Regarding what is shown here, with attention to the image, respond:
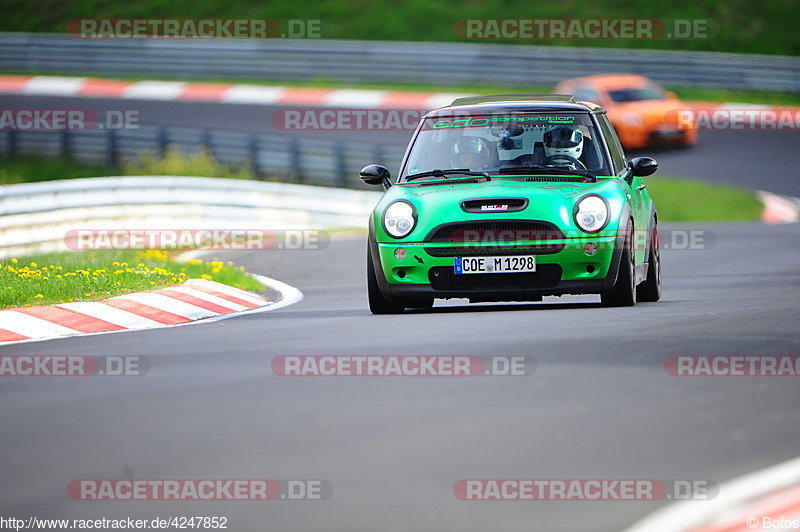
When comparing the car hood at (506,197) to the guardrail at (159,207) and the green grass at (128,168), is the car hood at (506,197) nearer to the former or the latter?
the guardrail at (159,207)

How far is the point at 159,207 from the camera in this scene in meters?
21.0

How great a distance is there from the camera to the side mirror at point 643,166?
35.7 feet

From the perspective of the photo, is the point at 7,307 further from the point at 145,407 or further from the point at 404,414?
the point at 404,414

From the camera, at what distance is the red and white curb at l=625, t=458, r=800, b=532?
4.68 m

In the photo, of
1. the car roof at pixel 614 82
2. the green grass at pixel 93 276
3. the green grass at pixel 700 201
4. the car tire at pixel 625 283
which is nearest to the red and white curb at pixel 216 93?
the car roof at pixel 614 82

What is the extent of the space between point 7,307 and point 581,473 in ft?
21.5

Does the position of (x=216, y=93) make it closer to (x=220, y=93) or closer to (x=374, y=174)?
(x=220, y=93)

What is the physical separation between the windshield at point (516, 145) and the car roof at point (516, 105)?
0.06m

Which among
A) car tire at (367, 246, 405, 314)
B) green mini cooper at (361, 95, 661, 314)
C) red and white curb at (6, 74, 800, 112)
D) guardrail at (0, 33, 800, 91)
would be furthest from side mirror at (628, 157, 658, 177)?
guardrail at (0, 33, 800, 91)

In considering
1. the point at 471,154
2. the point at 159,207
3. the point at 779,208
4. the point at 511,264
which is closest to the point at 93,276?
the point at 471,154

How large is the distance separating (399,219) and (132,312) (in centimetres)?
209

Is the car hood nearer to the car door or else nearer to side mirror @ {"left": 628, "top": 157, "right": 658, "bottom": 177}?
the car door

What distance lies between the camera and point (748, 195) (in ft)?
80.9

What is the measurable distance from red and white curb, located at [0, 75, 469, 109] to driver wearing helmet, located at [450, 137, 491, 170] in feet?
68.7
